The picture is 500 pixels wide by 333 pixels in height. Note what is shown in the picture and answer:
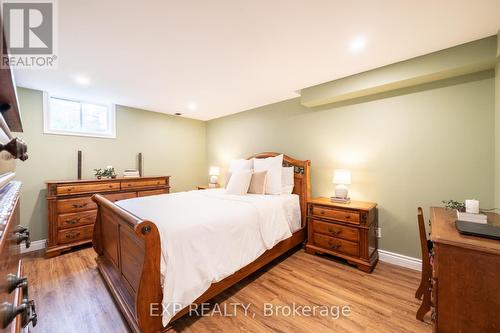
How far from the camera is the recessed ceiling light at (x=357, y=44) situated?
1882mm

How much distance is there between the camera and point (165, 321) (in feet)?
4.70

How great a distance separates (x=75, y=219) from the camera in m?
2.95

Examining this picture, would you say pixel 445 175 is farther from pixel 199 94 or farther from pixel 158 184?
pixel 158 184

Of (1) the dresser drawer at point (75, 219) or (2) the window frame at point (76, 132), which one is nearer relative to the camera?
(1) the dresser drawer at point (75, 219)

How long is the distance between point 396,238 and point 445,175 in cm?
91

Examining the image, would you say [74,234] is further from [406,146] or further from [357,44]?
[406,146]

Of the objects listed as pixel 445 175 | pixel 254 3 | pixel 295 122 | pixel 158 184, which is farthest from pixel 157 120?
pixel 445 175

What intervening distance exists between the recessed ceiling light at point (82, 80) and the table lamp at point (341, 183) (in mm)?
3464

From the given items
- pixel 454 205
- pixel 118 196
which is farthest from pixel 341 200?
pixel 118 196

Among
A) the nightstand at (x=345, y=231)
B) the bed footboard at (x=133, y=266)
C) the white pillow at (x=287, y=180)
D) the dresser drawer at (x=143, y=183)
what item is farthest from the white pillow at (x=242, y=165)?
the bed footboard at (x=133, y=266)

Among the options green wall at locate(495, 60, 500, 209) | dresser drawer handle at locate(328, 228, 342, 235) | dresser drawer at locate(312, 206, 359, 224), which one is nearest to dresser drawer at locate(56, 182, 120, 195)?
dresser drawer at locate(312, 206, 359, 224)

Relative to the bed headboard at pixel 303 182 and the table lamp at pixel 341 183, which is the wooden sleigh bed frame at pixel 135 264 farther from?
the table lamp at pixel 341 183

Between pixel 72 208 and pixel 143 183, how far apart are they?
3.26 ft

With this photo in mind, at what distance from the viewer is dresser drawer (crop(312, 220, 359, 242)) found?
2.49 metres
